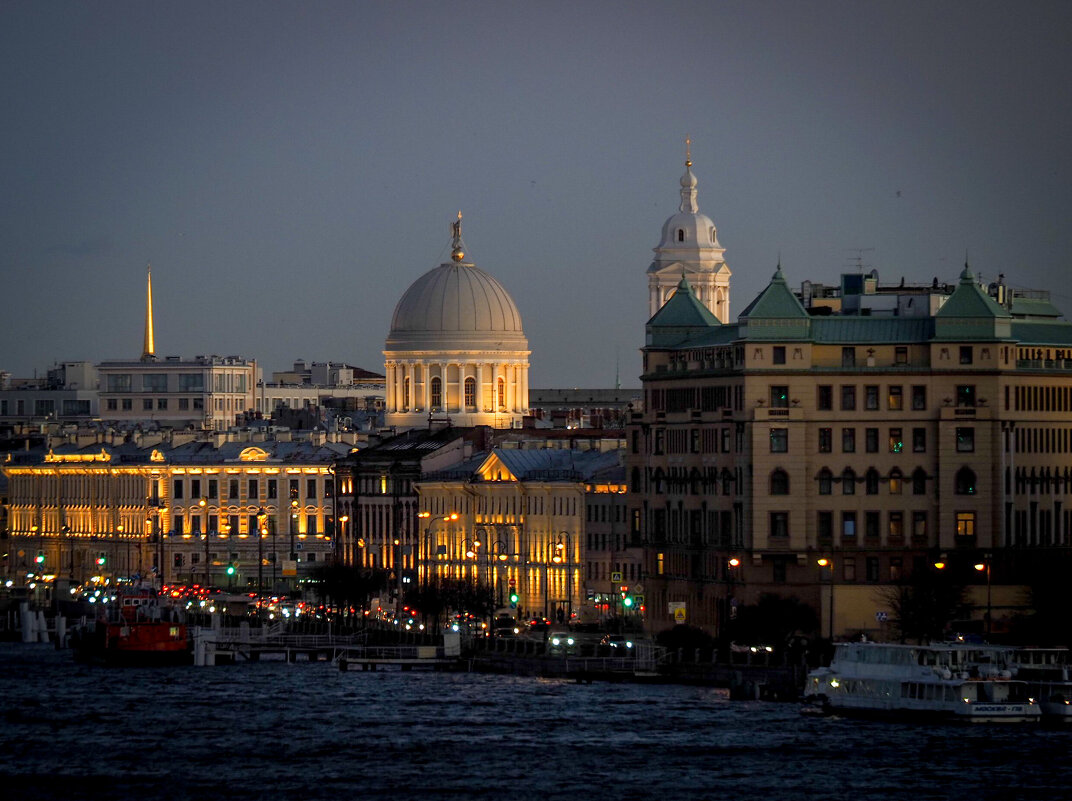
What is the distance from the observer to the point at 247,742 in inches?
4099

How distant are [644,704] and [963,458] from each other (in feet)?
56.1

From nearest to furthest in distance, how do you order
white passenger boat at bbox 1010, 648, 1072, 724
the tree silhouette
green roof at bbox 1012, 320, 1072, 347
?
white passenger boat at bbox 1010, 648, 1072, 724 < the tree silhouette < green roof at bbox 1012, 320, 1072, 347

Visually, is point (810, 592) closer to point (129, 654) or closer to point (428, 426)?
point (129, 654)

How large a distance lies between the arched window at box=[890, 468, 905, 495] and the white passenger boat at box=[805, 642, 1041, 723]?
15865 mm

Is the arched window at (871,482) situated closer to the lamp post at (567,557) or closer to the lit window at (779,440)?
the lit window at (779,440)

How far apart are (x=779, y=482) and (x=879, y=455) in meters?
2.95

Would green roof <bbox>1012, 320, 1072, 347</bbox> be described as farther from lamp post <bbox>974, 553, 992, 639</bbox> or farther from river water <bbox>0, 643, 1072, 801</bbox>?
river water <bbox>0, 643, 1072, 801</bbox>

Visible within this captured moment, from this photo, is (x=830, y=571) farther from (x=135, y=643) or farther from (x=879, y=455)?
(x=135, y=643)

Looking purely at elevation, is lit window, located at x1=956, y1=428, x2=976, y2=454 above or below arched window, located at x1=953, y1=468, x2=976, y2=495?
above

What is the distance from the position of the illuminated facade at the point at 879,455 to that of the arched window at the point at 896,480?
0.03 m

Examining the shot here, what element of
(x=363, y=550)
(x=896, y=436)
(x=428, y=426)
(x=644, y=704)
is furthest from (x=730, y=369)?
(x=428, y=426)

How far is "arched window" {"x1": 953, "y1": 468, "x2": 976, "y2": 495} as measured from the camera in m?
124

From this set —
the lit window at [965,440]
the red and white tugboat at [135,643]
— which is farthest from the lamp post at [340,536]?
the lit window at [965,440]

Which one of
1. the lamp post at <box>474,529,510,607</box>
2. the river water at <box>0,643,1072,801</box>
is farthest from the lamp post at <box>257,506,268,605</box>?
the river water at <box>0,643,1072,801</box>
